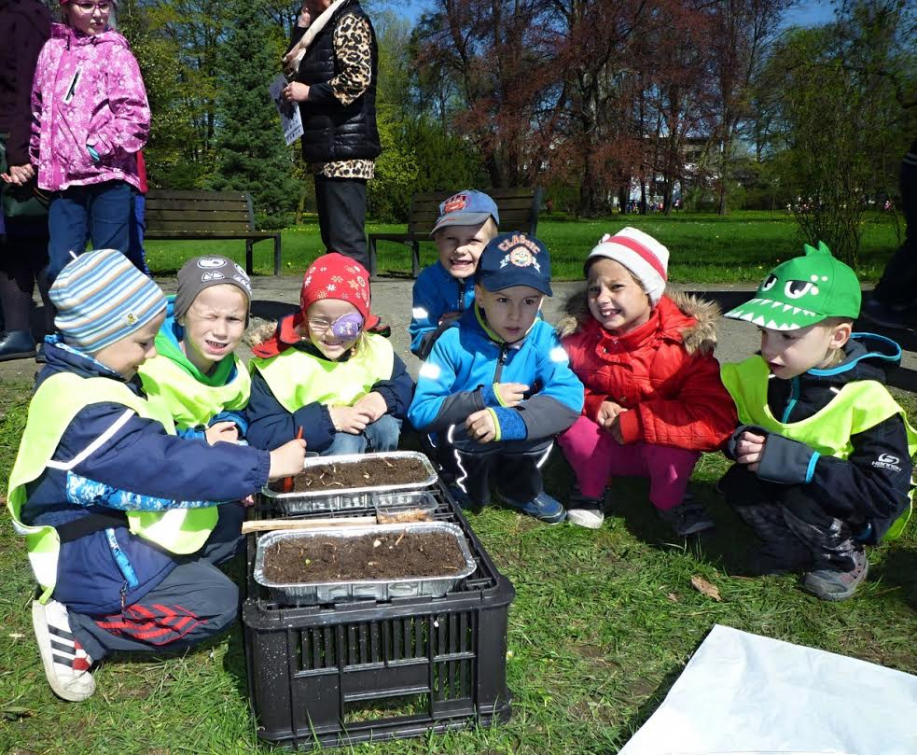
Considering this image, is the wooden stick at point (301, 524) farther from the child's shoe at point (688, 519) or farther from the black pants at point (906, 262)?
the black pants at point (906, 262)

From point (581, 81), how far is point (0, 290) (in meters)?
33.0

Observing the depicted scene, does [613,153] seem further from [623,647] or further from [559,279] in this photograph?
[623,647]

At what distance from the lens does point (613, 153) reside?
107 feet

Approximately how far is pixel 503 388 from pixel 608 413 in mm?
457

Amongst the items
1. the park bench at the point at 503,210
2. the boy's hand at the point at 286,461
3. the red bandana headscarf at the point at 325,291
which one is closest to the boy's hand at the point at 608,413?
the red bandana headscarf at the point at 325,291

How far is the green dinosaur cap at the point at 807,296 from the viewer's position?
241 centimetres

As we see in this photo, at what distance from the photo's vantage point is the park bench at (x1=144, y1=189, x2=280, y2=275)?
9266 mm

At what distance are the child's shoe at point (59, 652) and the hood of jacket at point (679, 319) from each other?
2133 mm

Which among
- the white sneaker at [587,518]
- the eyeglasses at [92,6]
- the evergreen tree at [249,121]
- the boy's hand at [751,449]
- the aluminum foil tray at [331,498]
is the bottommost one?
the white sneaker at [587,518]

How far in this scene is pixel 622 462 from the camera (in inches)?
135

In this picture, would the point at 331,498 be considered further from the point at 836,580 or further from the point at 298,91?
the point at 298,91

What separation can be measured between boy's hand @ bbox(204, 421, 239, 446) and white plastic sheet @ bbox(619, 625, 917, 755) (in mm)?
1768

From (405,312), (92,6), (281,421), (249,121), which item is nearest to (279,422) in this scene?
(281,421)

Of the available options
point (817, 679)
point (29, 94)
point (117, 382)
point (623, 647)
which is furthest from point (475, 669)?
point (29, 94)
